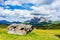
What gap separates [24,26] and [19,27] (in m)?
1.16

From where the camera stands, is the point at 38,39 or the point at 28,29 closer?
the point at 38,39

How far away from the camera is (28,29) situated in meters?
40.2

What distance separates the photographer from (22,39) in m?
29.4

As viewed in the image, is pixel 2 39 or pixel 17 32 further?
pixel 17 32

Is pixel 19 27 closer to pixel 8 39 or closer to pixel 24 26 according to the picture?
pixel 24 26

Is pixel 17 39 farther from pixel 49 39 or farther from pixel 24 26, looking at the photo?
pixel 24 26

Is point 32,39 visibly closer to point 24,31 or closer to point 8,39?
point 8,39

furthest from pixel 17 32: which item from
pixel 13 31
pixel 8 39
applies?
pixel 8 39

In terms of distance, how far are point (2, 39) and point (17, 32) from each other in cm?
1053

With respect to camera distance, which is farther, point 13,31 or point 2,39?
point 13,31

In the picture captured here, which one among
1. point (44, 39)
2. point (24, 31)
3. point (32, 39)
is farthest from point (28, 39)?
point (24, 31)

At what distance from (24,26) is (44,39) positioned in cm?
1059

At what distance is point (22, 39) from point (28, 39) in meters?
0.99

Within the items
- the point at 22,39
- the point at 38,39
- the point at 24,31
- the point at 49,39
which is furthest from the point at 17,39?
the point at 24,31
